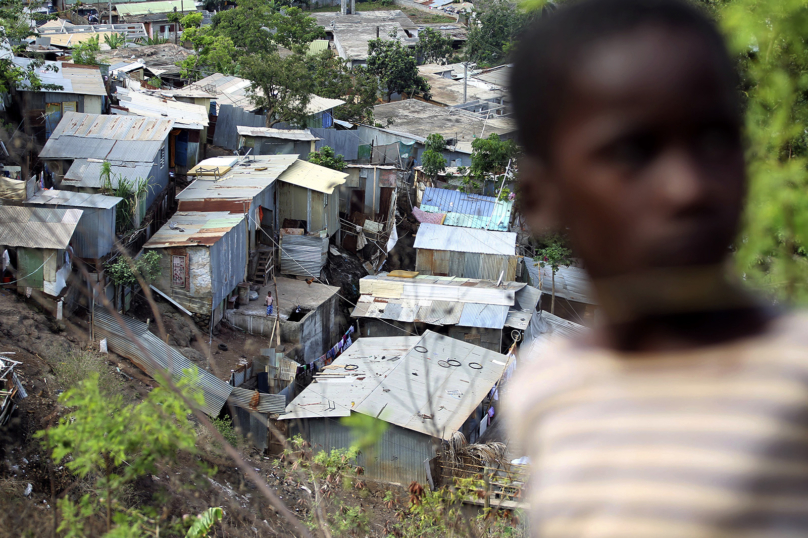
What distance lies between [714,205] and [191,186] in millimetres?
16311

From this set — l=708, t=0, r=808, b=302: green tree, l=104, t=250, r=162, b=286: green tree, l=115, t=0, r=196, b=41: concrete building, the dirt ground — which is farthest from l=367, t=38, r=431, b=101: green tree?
l=708, t=0, r=808, b=302: green tree

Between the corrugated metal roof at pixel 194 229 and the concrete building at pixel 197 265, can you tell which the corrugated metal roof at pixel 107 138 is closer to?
the corrugated metal roof at pixel 194 229

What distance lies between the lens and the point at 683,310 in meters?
0.54

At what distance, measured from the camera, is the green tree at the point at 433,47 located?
137ft

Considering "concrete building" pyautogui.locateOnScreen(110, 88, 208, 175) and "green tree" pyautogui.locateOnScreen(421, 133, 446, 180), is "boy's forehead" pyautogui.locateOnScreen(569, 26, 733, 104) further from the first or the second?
"green tree" pyautogui.locateOnScreen(421, 133, 446, 180)

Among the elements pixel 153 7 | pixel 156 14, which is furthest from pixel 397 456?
pixel 153 7

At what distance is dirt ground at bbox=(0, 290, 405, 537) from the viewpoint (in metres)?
6.38

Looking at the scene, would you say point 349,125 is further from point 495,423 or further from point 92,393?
point 92,393

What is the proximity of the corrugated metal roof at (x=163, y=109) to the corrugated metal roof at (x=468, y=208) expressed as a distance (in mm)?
7280

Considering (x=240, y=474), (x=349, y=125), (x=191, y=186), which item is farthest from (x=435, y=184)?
(x=240, y=474)

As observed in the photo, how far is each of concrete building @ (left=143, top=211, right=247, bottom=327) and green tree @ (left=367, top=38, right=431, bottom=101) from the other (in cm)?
2166

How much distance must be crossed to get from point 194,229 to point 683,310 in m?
14.0

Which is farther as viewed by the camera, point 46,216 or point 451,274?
point 451,274

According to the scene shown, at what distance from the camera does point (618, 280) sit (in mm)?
580
